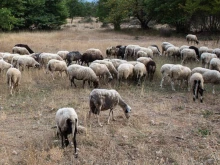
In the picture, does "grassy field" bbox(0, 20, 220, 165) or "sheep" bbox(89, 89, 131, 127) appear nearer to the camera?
"grassy field" bbox(0, 20, 220, 165)

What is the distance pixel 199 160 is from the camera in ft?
21.8

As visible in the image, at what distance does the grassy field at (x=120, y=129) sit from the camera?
6680 millimetres

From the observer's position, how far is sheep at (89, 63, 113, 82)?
12719mm

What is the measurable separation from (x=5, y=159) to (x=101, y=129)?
2.65 m

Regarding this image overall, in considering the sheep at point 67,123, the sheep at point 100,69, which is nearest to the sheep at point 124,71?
the sheep at point 100,69

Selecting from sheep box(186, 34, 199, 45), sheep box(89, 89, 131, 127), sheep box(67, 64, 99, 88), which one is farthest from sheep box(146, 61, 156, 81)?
sheep box(186, 34, 199, 45)

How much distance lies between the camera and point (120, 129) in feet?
27.0

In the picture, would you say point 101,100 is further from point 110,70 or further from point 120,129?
point 110,70

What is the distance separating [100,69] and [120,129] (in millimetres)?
4955

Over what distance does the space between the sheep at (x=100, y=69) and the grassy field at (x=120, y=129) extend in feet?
1.82

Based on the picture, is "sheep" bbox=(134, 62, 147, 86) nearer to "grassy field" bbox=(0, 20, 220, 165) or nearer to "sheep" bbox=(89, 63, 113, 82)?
"grassy field" bbox=(0, 20, 220, 165)

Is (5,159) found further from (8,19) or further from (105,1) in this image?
(105,1)

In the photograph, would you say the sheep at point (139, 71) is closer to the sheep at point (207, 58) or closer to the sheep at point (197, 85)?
the sheep at point (197, 85)

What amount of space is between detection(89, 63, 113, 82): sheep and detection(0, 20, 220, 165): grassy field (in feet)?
1.82
